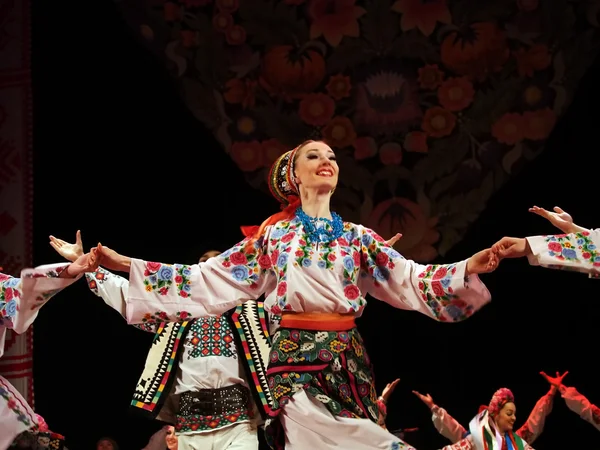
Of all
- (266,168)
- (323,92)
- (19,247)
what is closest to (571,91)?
(323,92)

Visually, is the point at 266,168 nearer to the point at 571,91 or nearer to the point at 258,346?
the point at 258,346

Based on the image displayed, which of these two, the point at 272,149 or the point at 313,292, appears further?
the point at 272,149

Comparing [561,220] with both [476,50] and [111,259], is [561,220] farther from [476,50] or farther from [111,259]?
[476,50]

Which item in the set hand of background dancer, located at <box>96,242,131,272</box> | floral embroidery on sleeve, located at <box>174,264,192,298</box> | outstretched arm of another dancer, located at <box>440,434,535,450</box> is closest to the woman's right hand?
floral embroidery on sleeve, located at <box>174,264,192,298</box>

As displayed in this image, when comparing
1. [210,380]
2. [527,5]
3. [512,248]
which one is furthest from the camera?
[527,5]

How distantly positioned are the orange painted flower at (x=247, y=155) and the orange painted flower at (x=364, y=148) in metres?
0.50

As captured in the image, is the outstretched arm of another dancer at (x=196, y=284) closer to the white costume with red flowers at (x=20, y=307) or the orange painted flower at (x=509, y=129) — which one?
the white costume with red flowers at (x=20, y=307)

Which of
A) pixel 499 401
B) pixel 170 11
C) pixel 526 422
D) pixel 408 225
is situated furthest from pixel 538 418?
pixel 170 11

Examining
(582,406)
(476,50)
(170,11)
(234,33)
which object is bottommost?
(582,406)

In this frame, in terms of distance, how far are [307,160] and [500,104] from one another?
6.89ft

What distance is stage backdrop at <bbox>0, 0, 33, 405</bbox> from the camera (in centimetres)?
492

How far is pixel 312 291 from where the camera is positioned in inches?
115

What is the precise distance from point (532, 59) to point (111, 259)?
109 inches

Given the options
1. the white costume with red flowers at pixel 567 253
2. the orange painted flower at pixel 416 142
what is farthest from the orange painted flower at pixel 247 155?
the white costume with red flowers at pixel 567 253
